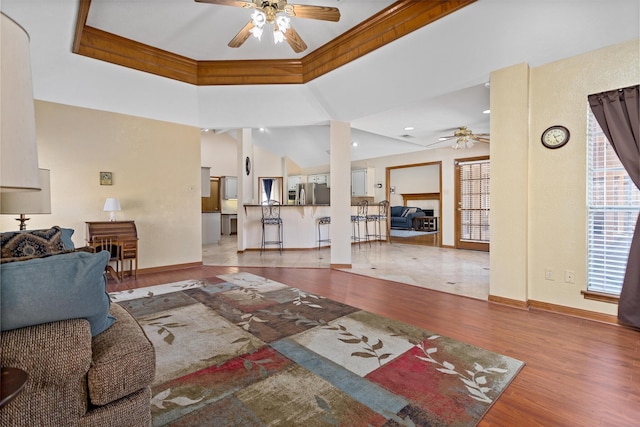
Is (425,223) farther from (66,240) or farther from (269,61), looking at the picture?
(66,240)

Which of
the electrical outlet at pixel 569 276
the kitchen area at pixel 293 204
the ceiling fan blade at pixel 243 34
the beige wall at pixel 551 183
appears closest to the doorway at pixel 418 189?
the kitchen area at pixel 293 204

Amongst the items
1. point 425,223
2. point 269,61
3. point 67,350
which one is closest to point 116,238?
point 269,61

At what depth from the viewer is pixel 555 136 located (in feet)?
9.64

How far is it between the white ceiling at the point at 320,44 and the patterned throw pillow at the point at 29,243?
2.08 metres

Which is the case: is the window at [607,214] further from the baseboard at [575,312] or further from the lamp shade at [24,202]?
the lamp shade at [24,202]

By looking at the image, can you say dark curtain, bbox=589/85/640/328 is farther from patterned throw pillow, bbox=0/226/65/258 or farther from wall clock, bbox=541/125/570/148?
patterned throw pillow, bbox=0/226/65/258

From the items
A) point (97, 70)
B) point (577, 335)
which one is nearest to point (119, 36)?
point (97, 70)

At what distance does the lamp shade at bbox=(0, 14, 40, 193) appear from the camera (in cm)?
58

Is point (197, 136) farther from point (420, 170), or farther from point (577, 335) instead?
point (420, 170)

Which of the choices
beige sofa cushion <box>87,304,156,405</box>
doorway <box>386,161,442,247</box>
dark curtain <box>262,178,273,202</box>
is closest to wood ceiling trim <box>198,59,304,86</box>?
beige sofa cushion <box>87,304,156,405</box>

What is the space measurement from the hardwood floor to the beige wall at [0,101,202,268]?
3.64 ft

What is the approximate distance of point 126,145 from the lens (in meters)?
4.59

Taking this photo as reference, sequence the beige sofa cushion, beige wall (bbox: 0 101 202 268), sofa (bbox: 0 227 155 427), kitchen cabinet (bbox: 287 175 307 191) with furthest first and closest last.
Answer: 1. kitchen cabinet (bbox: 287 175 307 191)
2. beige wall (bbox: 0 101 202 268)
3. the beige sofa cushion
4. sofa (bbox: 0 227 155 427)

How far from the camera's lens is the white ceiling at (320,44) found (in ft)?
8.71
